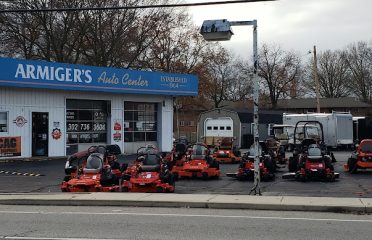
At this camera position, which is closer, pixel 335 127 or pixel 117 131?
pixel 117 131

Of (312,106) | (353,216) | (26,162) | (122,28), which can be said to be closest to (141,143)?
(26,162)

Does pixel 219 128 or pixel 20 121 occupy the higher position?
pixel 20 121

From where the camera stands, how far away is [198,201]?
13625 millimetres

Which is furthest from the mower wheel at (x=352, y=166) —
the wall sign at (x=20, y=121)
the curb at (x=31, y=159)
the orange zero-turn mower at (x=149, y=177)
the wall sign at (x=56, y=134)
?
the wall sign at (x=20, y=121)

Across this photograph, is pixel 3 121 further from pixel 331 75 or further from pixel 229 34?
pixel 331 75

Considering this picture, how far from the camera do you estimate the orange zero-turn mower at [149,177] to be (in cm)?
1617

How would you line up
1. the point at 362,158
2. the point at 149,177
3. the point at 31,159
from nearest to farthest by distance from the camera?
the point at 149,177, the point at 362,158, the point at 31,159

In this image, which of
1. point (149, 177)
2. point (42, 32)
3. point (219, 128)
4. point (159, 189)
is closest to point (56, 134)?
point (149, 177)

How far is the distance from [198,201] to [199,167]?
6820 mm

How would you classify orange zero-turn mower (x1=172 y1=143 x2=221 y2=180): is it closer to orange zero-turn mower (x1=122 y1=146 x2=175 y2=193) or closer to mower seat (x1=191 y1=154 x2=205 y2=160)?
mower seat (x1=191 y1=154 x2=205 y2=160)

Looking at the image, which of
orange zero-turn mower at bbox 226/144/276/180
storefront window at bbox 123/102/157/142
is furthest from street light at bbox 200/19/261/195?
storefront window at bbox 123/102/157/142

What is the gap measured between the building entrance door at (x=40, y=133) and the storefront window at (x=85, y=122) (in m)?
1.55

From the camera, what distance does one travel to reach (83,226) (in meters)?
10.4

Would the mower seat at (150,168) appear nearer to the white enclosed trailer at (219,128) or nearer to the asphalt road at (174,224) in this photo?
the asphalt road at (174,224)
